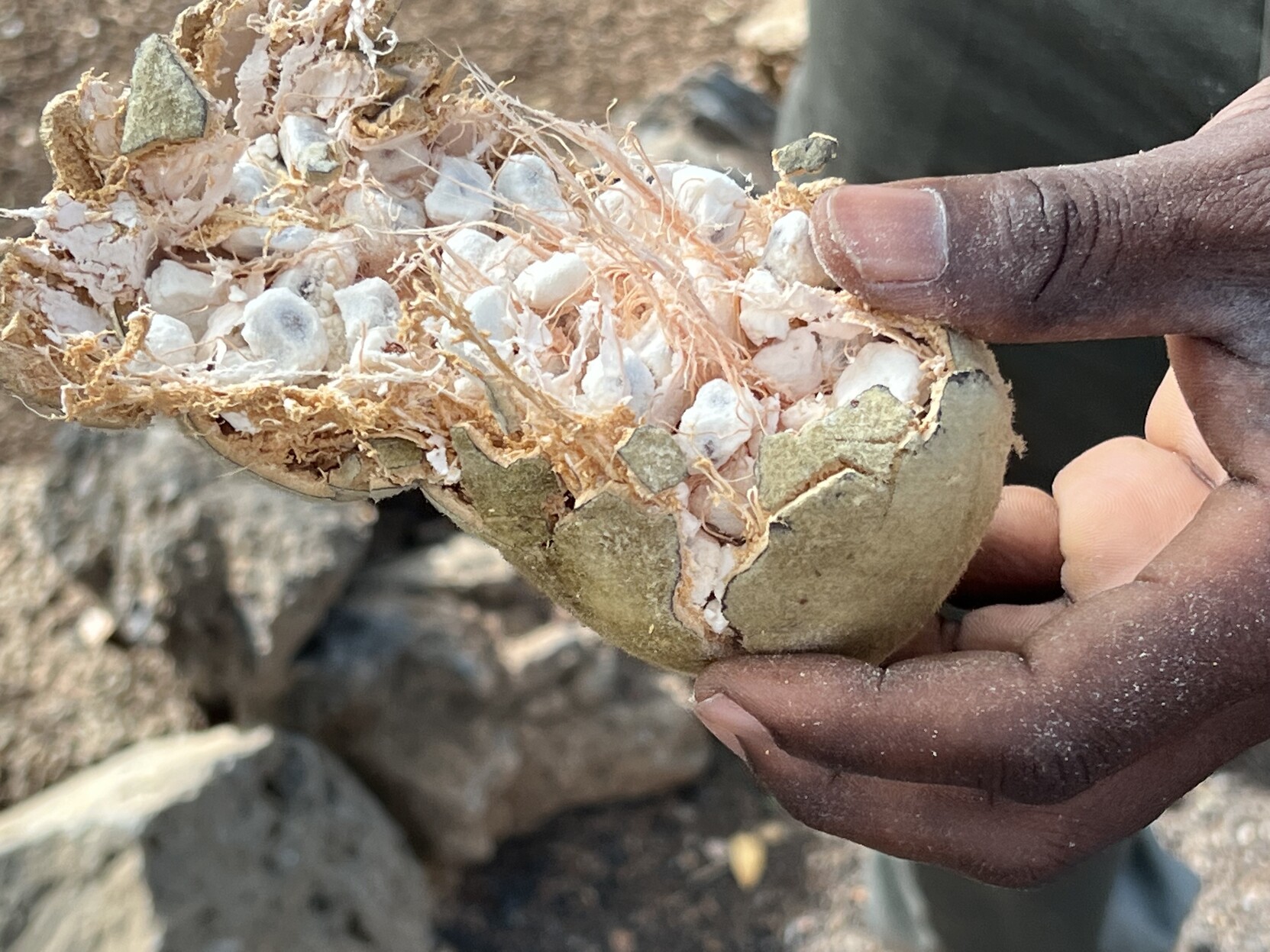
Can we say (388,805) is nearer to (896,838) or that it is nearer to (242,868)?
(242,868)

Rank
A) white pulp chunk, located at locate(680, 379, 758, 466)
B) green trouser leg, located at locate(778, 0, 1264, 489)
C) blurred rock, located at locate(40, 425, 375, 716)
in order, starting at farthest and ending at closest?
1. blurred rock, located at locate(40, 425, 375, 716)
2. green trouser leg, located at locate(778, 0, 1264, 489)
3. white pulp chunk, located at locate(680, 379, 758, 466)

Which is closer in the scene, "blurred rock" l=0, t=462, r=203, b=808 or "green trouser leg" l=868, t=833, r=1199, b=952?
"green trouser leg" l=868, t=833, r=1199, b=952

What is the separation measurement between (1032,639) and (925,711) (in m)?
0.11

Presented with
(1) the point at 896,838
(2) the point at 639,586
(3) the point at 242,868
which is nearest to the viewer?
(2) the point at 639,586

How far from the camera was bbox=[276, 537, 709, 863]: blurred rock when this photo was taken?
215cm

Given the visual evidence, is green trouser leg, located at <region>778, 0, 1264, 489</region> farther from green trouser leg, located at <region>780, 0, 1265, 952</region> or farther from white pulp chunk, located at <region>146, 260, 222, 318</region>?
white pulp chunk, located at <region>146, 260, 222, 318</region>

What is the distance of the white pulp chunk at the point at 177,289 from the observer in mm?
1033

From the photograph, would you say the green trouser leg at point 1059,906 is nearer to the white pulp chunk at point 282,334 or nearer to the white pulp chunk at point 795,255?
the white pulp chunk at point 795,255

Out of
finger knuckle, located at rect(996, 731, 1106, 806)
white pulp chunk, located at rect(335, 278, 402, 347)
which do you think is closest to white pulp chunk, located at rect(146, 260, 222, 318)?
white pulp chunk, located at rect(335, 278, 402, 347)

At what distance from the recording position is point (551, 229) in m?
1.07

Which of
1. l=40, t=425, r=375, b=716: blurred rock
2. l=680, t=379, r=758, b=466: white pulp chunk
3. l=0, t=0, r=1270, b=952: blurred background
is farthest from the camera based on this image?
l=40, t=425, r=375, b=716: blurred rock

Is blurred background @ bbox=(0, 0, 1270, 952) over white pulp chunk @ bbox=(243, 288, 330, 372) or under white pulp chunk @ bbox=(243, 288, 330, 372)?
under

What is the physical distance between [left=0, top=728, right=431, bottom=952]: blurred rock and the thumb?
1.36m

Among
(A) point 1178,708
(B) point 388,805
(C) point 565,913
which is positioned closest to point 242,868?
(B) point 388,805
